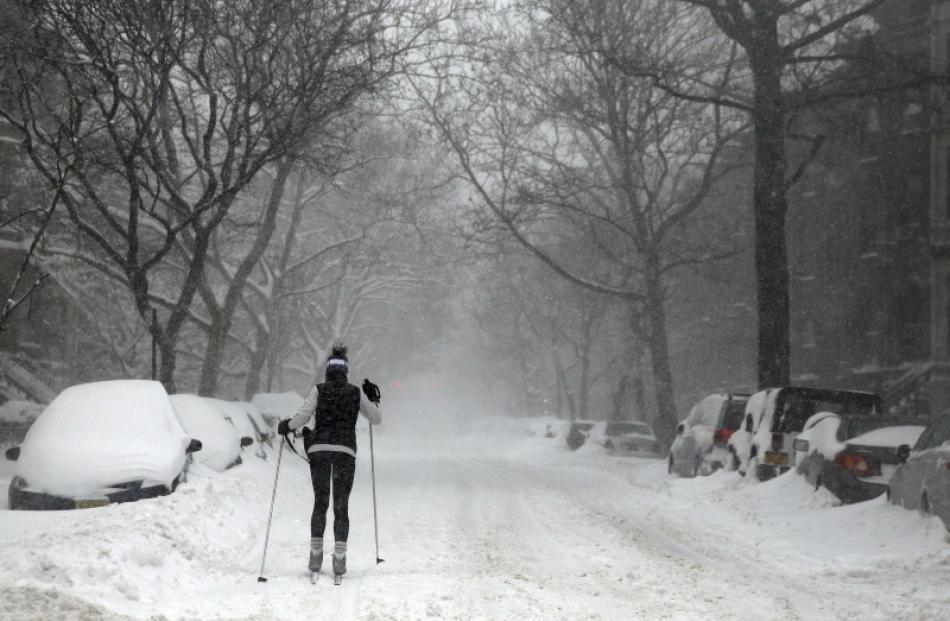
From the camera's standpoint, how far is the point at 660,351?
31.9 meters

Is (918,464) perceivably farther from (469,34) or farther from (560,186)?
(560,186)

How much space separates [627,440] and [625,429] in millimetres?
652

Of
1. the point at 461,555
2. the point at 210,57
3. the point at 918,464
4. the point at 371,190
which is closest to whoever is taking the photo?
the point at 461,555

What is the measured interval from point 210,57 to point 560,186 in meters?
10.5

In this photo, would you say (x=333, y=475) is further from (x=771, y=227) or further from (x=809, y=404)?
(x=771, y=227)

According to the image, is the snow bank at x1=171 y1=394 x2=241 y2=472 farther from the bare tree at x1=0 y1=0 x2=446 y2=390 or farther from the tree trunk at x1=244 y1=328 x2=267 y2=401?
the tree trunk at x1=244 y1=328 x2=267 y2=401

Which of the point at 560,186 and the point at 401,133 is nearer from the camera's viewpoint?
the point at 560,186

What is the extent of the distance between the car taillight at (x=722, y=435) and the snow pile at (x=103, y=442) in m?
10.7

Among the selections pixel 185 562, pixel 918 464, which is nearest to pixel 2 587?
pixel 185 562

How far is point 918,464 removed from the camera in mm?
12320

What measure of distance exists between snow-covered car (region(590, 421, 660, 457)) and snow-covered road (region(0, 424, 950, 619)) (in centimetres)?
1641

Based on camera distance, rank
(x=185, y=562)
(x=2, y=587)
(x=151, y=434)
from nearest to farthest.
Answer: (x=2, y=587), (x=185, y=562), (x=151, y=434)

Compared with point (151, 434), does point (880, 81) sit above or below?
above

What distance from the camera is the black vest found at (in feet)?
32.0
